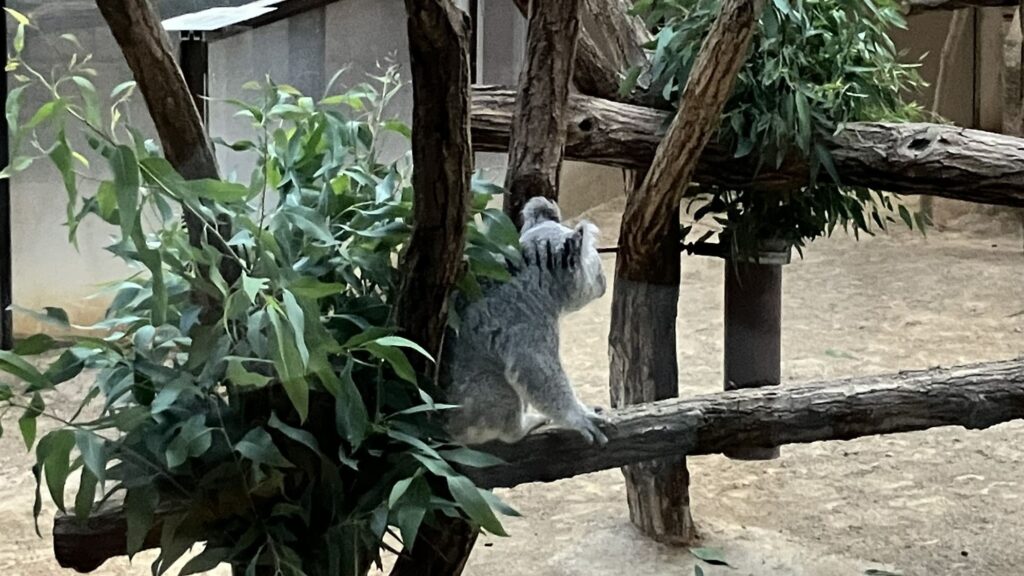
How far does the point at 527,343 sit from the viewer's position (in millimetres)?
1712

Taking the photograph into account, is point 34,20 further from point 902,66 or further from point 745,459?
point 902,66

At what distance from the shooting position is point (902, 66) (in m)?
2.43

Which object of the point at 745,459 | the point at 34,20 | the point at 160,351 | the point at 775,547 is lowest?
the point at 775,547

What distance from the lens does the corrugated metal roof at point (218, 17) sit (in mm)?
1792

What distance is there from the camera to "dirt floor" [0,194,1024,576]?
6.86ft

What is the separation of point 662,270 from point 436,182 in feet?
3.93

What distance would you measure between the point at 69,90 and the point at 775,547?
162 centimetres

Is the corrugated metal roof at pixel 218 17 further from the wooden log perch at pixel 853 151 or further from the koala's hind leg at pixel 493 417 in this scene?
the koala's hind leg at pixel 493 417

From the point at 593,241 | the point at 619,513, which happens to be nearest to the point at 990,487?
the point at 619,513

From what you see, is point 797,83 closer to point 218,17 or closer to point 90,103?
point 218,17

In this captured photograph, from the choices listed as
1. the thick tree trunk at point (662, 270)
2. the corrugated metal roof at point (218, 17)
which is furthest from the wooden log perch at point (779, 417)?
the corrugated metal roof at point (218, 17)

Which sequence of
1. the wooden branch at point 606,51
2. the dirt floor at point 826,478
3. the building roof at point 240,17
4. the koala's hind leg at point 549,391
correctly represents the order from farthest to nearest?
the wooden branch at point 606,51 → the dirt floor at point 826,478 → the building roof at point 240,17 → the koala's hind leg at point 549,391

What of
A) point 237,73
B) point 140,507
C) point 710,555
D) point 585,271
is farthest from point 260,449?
point 710,555

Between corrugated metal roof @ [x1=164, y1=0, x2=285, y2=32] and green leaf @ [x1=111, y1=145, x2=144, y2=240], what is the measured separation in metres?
0.75
